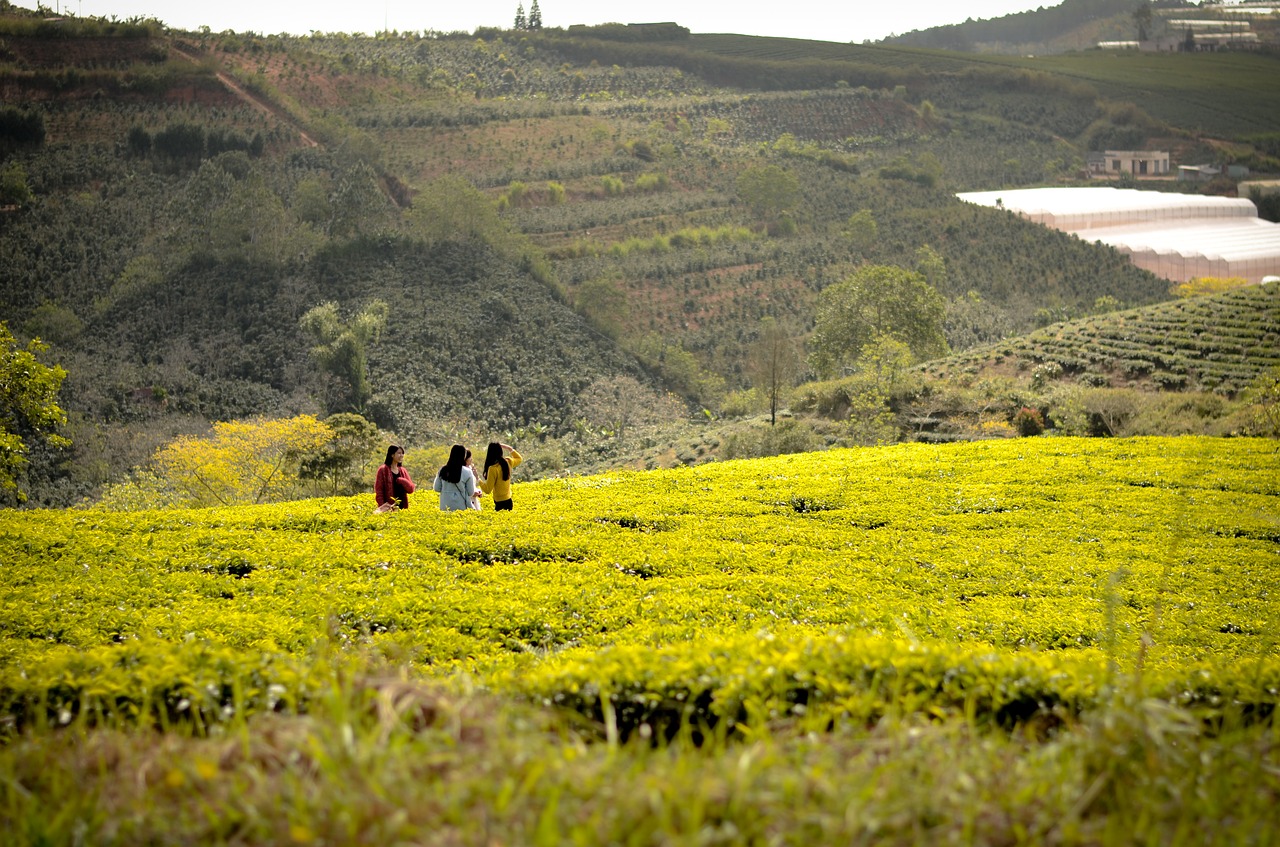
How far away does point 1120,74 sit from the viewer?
125 metres

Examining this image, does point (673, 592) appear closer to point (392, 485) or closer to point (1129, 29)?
point (392, 485)

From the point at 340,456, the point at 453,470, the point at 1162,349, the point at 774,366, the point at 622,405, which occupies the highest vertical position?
the point at 453,470

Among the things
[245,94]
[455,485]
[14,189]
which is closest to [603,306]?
[14,189]

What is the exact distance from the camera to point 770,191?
81.4 meters

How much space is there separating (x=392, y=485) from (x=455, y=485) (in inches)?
41.7

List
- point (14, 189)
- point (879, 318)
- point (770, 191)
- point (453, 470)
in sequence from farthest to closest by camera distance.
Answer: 1. point (770, 191)
2. point (14, 189)
3. point (879, 318)
4. point (453, 470)

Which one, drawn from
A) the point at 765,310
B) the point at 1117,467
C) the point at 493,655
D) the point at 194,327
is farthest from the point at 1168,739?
the point at 765,310

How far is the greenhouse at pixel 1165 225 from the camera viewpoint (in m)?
74.6

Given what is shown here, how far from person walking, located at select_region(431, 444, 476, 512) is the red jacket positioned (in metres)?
0.65

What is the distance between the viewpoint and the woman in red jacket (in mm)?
13492

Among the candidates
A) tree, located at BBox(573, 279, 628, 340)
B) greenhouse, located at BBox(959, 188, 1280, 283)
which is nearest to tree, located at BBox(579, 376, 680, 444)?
tree, located at BBox(573, 279, 628, 340)

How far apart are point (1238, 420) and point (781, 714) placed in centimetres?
2792

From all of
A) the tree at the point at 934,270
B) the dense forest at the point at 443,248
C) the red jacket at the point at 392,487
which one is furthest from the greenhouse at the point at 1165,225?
the red jacket at the point at 392,487

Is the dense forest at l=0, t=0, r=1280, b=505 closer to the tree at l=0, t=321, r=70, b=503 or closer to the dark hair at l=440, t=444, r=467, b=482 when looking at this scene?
the tree at l=0, t=321, r=70, b=503
